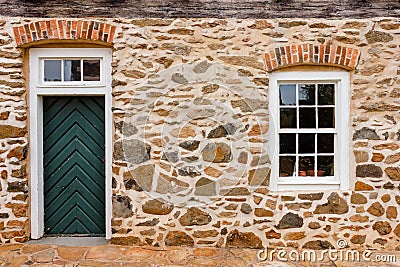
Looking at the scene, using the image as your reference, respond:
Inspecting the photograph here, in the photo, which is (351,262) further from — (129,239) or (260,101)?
(129,239)

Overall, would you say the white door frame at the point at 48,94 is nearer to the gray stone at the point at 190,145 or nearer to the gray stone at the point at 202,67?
the gray stone at the point at 190,145

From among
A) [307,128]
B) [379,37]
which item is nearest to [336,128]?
[307,128]

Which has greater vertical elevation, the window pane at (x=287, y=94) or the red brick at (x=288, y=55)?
the red brick at (x=288, y=55)

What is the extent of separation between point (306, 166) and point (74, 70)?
3.53 m

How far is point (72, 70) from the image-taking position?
5.61 metres

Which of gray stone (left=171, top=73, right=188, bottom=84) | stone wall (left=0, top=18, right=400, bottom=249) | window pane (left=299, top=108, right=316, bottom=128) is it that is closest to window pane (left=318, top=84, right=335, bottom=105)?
window pane (left=299, top=108, right=316, bottom=128)

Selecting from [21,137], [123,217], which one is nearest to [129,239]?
[123,217]

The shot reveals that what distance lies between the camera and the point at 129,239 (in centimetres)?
550

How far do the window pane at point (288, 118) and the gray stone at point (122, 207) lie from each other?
238cm

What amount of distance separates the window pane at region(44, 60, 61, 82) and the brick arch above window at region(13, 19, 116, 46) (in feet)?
1.20

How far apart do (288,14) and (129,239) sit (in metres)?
3.76

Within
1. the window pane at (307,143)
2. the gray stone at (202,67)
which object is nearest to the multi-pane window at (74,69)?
the gray stone at (202,67)

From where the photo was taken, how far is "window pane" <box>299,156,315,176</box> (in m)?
5.64

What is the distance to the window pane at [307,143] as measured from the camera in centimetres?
561
